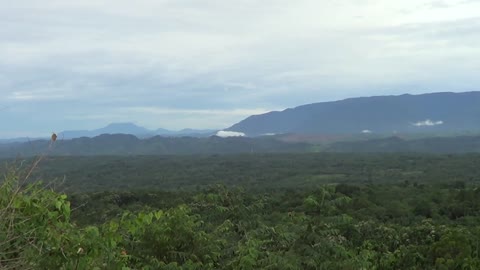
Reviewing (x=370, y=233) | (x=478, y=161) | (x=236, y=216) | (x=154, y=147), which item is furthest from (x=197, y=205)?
(x=154, y=147)

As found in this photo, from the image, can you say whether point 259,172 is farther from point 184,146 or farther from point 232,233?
point 184,146

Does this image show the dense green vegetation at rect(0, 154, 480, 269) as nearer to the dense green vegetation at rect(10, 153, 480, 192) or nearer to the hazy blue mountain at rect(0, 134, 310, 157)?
the dense green vegetation at rect(10, 153, 480, 192)

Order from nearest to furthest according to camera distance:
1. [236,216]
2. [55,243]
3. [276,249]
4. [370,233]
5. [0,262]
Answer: [0,262] < [55,243] < [276,249] < [370,233] < [236,216]

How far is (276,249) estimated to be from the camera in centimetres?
1054

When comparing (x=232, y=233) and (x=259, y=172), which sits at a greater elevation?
(x=232, y=233)

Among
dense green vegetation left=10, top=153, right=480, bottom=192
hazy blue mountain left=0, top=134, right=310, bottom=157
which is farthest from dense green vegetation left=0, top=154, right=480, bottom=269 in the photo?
hazy blue mountain left=0, top=134, right=310, bottom=157

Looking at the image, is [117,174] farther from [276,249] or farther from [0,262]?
[0,262]

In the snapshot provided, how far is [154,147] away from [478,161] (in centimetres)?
13245

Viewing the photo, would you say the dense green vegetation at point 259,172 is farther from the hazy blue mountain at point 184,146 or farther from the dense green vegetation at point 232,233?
the hazy blue mountain at point 184,146

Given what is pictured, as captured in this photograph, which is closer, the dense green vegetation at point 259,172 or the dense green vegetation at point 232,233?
the dense green vegetation at point 232,233

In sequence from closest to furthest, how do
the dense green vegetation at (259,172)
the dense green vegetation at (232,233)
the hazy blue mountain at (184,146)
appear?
1. the dense green vegetation at (232,233)
2. the dense green vegetation at (259,172)
3. the hazy blue mountain at (184,146)

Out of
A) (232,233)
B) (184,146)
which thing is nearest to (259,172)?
(232,233)

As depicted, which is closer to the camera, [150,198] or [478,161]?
[150,198]

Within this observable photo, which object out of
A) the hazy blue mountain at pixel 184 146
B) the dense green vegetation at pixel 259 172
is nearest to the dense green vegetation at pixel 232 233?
the dense green vegetation at pixel 259 172
